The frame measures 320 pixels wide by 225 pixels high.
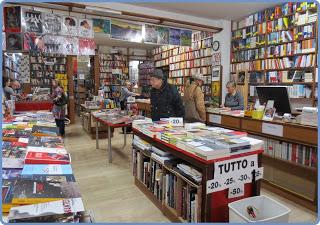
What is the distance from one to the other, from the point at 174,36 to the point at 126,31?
1.35 metres

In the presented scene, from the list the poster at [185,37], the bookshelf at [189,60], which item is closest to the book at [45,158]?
the poster at [185,37]

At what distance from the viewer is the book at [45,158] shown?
5.92 feet

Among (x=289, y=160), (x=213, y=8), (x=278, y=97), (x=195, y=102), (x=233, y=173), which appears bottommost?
(x=289, y=160)

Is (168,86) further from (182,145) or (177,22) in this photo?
(177,22)

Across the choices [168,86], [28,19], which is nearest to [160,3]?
[28,19]

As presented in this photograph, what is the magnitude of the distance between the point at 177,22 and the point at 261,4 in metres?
2.06

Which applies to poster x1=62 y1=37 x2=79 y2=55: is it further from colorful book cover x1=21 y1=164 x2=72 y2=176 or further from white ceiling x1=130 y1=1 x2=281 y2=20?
colorful book cover x1=21 y1=164 x2=72 y2=176

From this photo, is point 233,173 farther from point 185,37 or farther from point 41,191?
point 185,37

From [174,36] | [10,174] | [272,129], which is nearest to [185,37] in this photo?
[174,36]

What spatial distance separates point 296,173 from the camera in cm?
316

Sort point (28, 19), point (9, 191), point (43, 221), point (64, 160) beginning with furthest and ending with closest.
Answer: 1. point (28, 19)
2. point (64, 160)
3. point (9, 191)
4. point (43, 221)

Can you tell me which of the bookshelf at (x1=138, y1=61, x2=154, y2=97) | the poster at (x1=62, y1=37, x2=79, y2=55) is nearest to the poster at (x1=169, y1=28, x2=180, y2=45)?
the poster at (x1=62, y1=37, x2=79, y2=55)

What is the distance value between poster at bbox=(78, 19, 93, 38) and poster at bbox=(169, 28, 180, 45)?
209 cm

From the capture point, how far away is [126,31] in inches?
248
